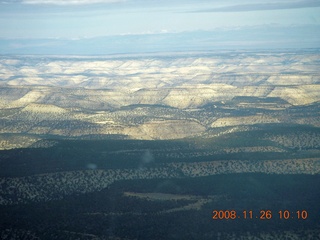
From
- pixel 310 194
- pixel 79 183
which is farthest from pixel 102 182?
pixel 310 194

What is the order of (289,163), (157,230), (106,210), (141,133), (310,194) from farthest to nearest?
(141,133) → (289,163) → (310,194) → (106,210) → (157,230)

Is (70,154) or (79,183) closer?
(79,183)

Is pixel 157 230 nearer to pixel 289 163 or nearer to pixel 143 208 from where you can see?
pixel 143 208

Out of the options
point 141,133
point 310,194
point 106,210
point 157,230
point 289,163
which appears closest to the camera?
point 157,230

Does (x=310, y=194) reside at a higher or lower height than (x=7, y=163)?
lower
